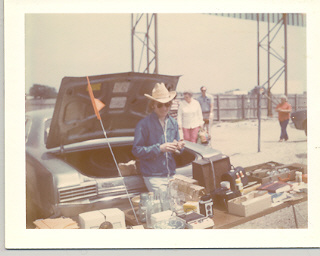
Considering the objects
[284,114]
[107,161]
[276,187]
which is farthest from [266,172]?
[107,161]

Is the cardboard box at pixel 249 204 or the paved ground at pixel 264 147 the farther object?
the paved ground at pixel 264 147

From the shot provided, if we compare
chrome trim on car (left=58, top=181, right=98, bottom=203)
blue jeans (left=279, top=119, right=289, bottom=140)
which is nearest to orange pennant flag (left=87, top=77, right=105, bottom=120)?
chrome trim on car (left=58, top=181, right=98, bottom=203)

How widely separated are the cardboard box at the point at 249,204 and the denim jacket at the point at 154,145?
1.92 feet

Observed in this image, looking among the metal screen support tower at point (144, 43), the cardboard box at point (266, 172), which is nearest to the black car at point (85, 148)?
the metal screen support tower at point (144, 43)

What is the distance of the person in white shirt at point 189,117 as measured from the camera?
8.80 feet

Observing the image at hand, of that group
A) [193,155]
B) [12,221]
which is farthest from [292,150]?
[12,221]

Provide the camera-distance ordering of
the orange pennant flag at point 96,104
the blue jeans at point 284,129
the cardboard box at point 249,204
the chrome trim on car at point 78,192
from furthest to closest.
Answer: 1. the blue jeans at point 284,129
2. the orange pennant flag at point 96,104
3. the chrome trim on car at point 78,192
4. the cardboard box at point 249,204

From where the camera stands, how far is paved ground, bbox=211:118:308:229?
8.59ft

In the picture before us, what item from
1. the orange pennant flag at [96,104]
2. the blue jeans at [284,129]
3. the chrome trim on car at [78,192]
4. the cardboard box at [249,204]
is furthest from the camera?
the blue jeans at [284,129]

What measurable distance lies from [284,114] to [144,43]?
1278 millimetres

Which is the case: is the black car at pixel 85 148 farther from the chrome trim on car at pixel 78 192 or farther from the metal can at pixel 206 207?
the metal can at pixel 206 207

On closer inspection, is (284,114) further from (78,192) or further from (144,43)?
(78,192)

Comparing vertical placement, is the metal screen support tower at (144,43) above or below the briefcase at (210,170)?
above
